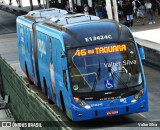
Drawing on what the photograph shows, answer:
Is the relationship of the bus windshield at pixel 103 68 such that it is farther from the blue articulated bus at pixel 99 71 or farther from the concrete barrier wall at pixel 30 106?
the concrete barrier wall at pixel 30 106

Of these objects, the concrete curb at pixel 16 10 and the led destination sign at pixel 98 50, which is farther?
the concrete curb at pixel 16 10

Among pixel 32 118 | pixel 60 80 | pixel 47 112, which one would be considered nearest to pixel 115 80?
pixel 60 80

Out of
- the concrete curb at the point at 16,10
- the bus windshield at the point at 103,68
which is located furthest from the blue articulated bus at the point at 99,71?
the concrete curb at the point at 16,10

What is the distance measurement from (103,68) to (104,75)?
0.65 feet

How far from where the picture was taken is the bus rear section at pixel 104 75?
15.7 metres

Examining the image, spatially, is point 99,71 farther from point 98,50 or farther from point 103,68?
point 98,50

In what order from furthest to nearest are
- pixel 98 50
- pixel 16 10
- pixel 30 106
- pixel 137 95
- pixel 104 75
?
1. pixel 16 10
2. pixel 98 50
3. pixel 137 95
4. pixel 104 75
5. pixel 30 106

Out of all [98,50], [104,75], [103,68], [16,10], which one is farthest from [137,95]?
[16,10]

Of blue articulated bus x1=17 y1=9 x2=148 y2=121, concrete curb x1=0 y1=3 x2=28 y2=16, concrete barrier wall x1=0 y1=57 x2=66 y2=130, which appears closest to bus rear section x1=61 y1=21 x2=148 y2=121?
blue articulated bus x1=17 y1=9 x2=148 y2=121

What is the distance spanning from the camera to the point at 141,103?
1605 centimetres

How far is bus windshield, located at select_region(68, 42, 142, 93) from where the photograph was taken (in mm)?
15820

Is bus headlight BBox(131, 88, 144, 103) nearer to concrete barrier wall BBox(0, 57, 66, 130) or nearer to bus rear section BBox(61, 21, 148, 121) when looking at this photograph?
bus rear section BBox(61, 21, 148, 121)

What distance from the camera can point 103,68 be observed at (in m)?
16.0

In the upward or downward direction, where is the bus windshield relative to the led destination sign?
downward
